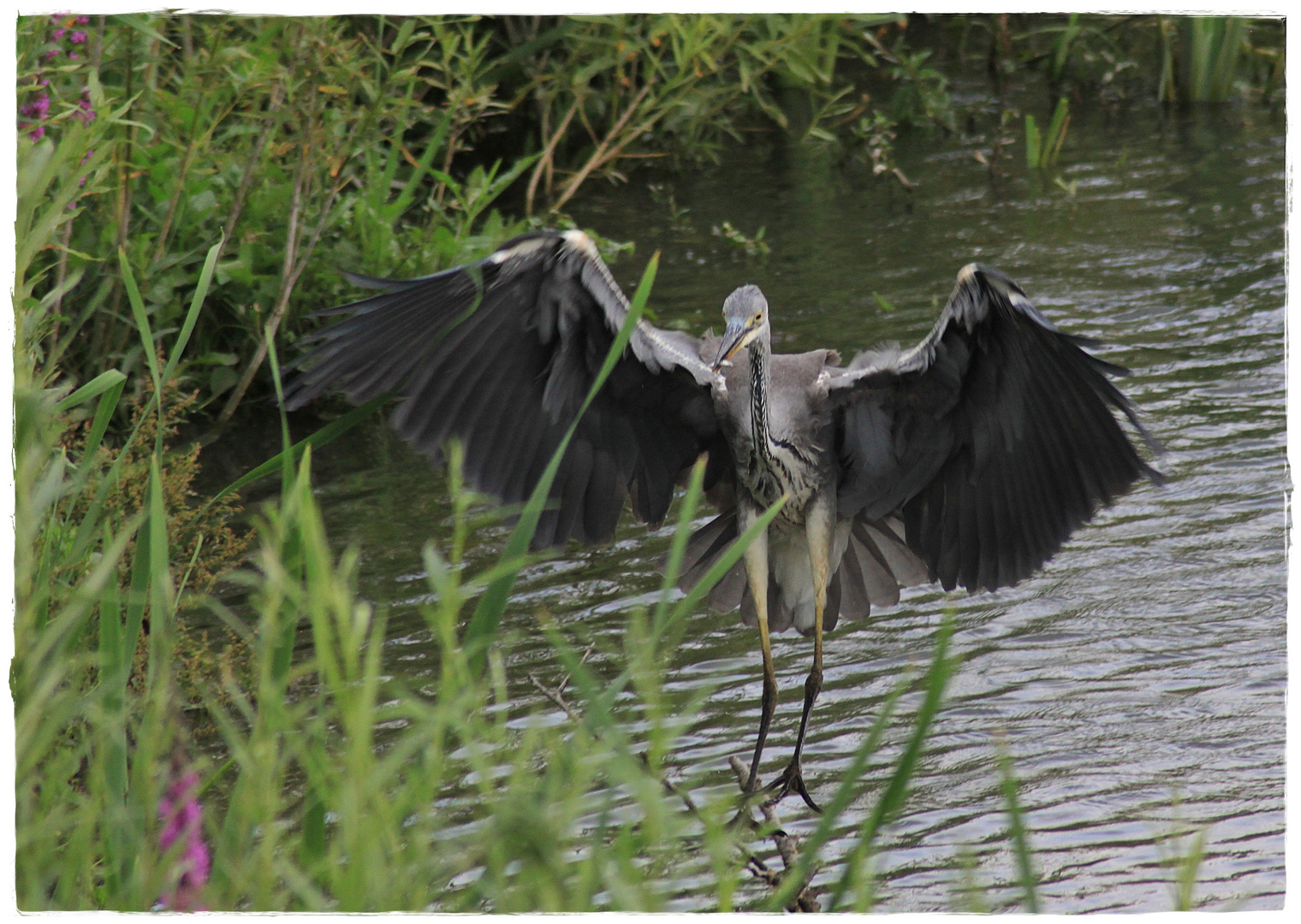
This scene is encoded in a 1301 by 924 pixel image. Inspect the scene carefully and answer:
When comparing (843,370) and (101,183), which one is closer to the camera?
(843,370)

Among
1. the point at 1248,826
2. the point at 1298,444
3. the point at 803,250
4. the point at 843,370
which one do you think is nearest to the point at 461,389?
the point at 843,370

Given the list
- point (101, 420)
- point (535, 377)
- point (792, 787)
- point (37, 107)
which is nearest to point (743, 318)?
point (535, 377)

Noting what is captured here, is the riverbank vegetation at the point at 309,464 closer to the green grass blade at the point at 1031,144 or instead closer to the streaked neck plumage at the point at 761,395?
the green grass blade at the point at 1031,144

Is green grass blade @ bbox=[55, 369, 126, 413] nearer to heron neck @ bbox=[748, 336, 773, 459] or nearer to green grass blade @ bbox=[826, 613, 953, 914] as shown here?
green grass blade @ bbox=[826, 613, 953, 914]

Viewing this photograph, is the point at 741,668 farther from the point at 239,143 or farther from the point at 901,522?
the point at 239,143

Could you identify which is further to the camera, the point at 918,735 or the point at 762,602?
the point at 762,602

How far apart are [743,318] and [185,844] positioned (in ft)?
6.66

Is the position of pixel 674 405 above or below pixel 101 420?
below

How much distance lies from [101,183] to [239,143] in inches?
40.1

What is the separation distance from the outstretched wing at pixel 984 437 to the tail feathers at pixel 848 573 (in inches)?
5.7

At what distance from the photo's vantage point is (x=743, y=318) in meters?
3.43

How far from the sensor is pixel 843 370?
362 cm

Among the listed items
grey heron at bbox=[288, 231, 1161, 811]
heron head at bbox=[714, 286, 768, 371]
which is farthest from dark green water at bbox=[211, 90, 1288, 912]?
heron head at bbox=[714, 286, 768, 371]

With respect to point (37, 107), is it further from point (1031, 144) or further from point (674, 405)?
point (1031, 144)
